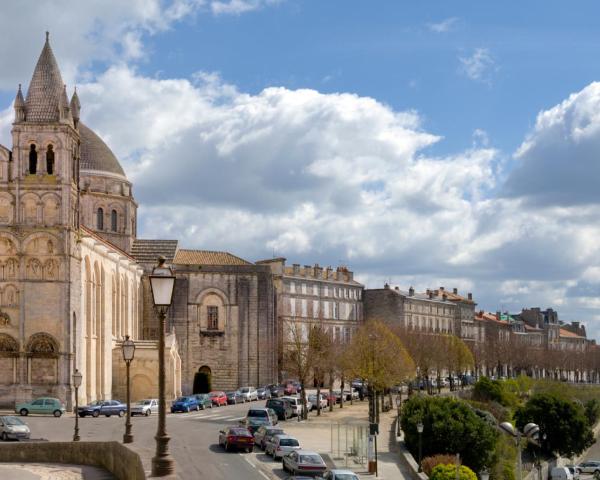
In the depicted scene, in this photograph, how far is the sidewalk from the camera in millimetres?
43662

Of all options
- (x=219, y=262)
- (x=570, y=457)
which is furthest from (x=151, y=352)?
(x=570, y=457)

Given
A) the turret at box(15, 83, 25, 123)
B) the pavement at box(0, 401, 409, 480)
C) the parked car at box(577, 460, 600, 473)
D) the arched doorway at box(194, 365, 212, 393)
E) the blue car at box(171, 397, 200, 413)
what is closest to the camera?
the pavement at box(0, 401, 409, 480)

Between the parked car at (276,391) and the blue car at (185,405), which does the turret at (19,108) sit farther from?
the parked car at (276,391)

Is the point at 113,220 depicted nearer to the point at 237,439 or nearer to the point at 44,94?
the point at 44,94

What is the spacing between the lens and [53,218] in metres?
65.6

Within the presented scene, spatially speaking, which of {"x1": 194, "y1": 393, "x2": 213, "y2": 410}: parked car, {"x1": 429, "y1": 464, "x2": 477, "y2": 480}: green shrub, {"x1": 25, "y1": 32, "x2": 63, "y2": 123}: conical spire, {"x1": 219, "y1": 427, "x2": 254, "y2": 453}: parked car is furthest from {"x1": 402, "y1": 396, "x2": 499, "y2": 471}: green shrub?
{"x1": 25, "y1": 32, "x2": 63, "y2": 123}: conical spire

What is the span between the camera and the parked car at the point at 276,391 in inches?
3365

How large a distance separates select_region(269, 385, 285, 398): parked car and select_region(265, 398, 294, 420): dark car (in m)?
19.1

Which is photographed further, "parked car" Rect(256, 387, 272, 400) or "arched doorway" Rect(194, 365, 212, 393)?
"arched doorway" Rect(194, 365, 212, 393)

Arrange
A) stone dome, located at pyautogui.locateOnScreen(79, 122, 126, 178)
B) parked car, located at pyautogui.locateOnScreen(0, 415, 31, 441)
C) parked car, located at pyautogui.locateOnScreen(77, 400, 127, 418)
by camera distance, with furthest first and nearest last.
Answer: stone dome, located at pyautogui.locateOnScreen(79, 122, 126, 178)
parked car, located at pyautogui.locateOnScreen(77, 400, 127, 418)
parked car, located at pyautogui.locateOnScreen(0, 415, 31, 441)

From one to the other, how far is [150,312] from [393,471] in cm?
5235

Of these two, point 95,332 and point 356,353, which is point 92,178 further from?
point 356,353

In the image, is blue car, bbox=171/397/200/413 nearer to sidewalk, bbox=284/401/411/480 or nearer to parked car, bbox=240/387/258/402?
sidewalk, bbox=284/401/411/480

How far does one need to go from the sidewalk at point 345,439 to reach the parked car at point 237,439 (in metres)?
3.67
